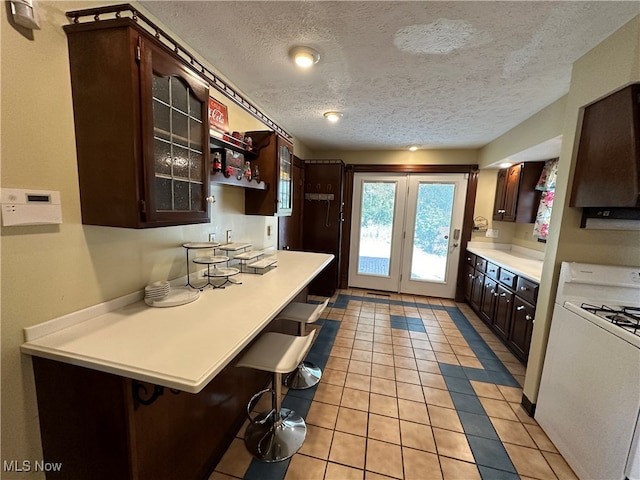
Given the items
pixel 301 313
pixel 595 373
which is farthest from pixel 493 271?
pixel 301 313

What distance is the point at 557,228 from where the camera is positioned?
1716 mm

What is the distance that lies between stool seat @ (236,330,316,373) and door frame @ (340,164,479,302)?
9.92 ft

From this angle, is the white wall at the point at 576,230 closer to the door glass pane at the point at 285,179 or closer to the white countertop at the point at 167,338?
the white countertop at the point at 167,338

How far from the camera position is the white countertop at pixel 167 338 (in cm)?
82

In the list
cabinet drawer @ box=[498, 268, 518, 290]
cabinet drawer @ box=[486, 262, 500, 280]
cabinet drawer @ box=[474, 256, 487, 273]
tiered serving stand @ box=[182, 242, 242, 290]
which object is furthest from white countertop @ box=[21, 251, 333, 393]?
cabinet drawer @ box=[474, 256, 487, 273]

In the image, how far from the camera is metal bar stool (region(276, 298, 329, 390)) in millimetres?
1987

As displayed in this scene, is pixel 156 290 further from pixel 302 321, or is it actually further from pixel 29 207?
pixel 302 321

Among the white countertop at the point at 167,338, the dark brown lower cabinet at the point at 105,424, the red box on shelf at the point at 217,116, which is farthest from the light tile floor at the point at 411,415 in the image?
the red box on shelf at the point at 217,116

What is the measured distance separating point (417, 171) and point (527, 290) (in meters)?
2.33

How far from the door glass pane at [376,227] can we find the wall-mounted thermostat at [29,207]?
12.7 ft

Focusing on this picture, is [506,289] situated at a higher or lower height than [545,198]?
lower

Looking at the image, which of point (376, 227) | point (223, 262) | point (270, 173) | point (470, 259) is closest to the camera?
point (223, 262)

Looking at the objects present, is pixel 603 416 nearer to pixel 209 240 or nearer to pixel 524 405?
pixel 524 405

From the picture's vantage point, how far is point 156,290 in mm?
1333
